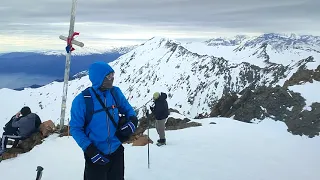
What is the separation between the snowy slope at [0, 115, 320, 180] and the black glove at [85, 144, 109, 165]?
4.01 metres

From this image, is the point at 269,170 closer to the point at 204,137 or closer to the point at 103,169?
the point at 204,137

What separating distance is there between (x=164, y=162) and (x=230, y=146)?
3.42 m

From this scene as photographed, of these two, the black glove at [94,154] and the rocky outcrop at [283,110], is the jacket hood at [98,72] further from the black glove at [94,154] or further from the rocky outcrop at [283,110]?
the rocky outcrop at [283,110]

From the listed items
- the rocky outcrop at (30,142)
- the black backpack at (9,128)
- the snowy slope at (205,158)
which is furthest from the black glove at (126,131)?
the rocky outcrop at (30,142)

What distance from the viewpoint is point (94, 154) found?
6.10 metres

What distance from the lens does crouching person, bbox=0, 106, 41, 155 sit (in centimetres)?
1405

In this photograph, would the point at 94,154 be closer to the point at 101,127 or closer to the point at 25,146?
the point at 101,127

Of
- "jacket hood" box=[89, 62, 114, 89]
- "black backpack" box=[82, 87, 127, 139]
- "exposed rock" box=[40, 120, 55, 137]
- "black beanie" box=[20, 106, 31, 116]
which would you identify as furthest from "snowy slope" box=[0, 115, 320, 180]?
"jacket hood" box=[89, 62, 114, 89]

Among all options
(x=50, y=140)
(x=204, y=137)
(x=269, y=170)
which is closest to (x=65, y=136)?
(x=50, y=140)

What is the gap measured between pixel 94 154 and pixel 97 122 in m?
0.55

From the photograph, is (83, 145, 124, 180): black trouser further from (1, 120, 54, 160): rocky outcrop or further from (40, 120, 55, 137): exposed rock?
(40, 120, 55, 137): exposed rock

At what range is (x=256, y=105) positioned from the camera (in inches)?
813

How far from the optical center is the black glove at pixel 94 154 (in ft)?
19.9

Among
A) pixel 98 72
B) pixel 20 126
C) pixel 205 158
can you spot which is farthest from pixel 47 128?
pixel 98 72
